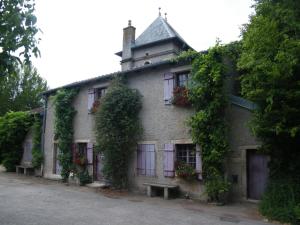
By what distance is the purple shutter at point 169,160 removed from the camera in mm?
13242

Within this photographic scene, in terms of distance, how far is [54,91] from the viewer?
19.5 meters

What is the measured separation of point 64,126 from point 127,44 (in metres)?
13.8

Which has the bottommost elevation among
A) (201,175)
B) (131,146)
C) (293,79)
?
(201,175)

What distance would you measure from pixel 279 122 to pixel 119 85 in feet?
24.8

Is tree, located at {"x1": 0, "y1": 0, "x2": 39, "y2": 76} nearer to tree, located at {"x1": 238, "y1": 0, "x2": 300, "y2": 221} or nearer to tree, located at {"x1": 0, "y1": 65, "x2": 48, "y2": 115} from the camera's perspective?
tree, located at {"x1": 238, "y1": 0, "x2": 300, "y2": 221}

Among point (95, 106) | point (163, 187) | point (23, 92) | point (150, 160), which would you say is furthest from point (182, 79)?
point (23, 92)

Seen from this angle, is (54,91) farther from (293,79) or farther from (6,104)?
(6,104)

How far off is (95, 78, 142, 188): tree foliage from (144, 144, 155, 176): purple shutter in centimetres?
77

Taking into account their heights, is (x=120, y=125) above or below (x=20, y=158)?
above

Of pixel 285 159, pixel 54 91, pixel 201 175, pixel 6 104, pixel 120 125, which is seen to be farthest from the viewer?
pixel 6 104

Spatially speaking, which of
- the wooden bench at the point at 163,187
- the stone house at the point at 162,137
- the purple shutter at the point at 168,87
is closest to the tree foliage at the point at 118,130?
the stone house at the point at 162,137

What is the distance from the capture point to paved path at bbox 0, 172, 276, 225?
892cm

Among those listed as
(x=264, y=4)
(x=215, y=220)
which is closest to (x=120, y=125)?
(x=215, y=220)

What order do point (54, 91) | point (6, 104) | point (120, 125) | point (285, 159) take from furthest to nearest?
point (6, 104) < point (54, 91) < point (120, 125) < point (285, 159)
